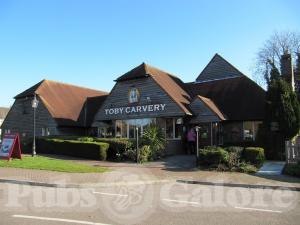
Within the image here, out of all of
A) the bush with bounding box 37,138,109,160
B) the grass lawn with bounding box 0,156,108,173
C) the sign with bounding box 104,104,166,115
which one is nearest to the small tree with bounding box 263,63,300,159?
the sign with bounding box 104,104,166,115

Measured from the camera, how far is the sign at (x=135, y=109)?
30125 millimetres

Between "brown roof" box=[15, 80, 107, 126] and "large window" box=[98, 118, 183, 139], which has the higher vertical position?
"brown roof" box=[15, 80, 107, 126]

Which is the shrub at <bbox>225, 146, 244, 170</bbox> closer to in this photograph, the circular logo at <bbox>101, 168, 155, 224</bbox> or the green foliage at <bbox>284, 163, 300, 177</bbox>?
the green foliage at <bbox>284, 163, 300, 177</bbox>

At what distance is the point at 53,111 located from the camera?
121 feet

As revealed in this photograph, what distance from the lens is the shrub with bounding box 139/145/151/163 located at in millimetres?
24234

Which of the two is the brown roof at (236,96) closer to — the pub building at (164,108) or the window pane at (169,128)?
the pub building at (164,108)

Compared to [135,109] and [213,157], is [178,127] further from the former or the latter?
[213,157]

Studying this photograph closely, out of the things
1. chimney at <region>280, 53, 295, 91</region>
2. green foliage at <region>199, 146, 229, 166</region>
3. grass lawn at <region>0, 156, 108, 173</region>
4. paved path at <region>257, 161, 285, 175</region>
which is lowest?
paved path at <region>257, 161, 285, 175</region>

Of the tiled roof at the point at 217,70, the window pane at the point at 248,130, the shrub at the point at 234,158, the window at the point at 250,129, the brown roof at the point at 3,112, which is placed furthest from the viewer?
the brown roof at the point at 3,112

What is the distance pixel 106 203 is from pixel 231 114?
20.3m

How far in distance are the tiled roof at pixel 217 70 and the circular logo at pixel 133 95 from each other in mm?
8789

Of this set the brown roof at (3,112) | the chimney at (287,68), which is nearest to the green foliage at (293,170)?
the chimney at (287,68)

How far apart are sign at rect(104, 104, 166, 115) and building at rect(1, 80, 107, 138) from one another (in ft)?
20.1

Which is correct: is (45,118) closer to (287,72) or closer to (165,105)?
(165,105)
